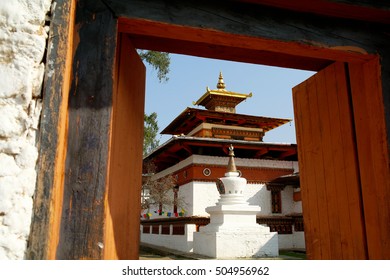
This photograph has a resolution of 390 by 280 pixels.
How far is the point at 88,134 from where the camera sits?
7.04 feet

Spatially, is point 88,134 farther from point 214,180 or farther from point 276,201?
point 276,201

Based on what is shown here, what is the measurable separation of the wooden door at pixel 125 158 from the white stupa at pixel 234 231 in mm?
8956

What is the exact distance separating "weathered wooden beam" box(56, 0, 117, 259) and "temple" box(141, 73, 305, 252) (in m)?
12.5

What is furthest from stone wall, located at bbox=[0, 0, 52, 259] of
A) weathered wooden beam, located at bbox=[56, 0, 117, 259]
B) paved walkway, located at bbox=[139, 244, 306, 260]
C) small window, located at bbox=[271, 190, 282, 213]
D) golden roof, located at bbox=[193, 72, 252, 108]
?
golden roof, located at bbox=[193, 72, 252, 108]

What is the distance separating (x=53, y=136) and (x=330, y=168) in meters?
2.43

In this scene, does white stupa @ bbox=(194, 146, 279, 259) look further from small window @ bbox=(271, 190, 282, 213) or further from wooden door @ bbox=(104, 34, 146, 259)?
wooden door @ bbox=(104, 34, 146, 259)

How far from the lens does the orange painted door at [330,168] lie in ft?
9.87

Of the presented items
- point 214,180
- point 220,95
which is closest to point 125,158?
point 214,180

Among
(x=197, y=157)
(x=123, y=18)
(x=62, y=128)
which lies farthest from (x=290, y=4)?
(x=197, y=157)

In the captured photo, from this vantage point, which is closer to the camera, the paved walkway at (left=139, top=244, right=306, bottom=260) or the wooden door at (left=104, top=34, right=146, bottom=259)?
the wooden door at (left=104, top=34, right=146, bottom=259)

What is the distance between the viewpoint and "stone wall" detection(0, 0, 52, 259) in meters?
1.79

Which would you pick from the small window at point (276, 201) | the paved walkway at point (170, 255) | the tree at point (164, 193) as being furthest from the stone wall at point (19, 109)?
the small window at point (276, 201)
